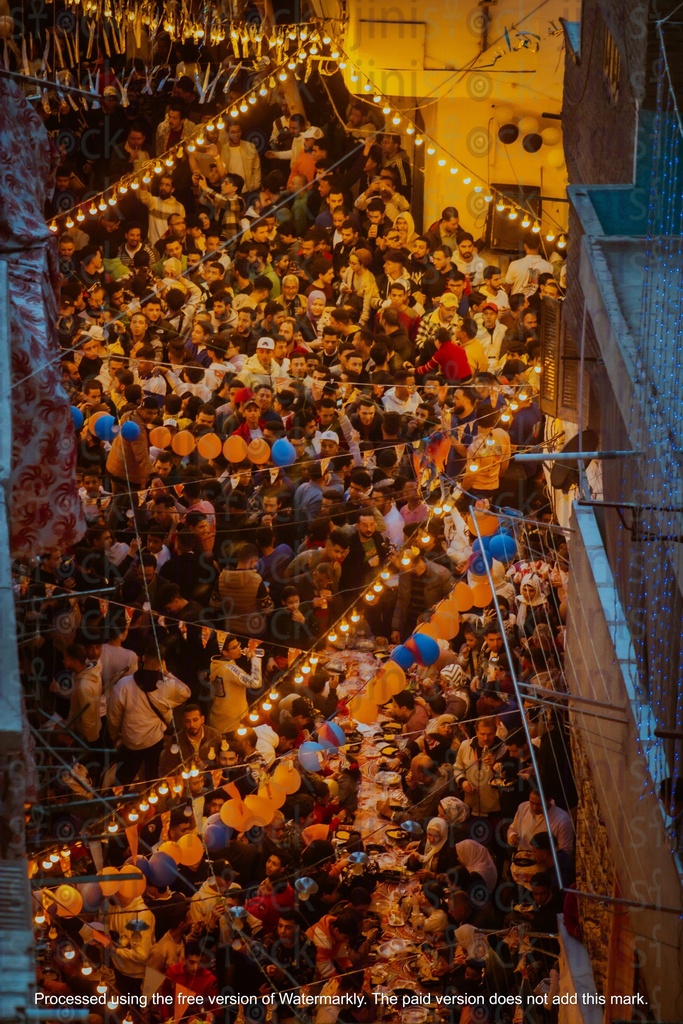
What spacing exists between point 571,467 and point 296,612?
2037mm

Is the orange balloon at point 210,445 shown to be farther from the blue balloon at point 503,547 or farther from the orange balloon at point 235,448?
the blue balloon at point 503,547

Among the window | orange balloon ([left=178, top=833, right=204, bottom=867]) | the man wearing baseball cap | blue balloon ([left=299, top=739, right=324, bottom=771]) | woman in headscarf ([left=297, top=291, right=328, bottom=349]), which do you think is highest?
the window

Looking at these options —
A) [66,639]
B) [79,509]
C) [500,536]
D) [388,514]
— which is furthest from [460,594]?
[79,509]

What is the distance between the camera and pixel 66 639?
1191 centimetres

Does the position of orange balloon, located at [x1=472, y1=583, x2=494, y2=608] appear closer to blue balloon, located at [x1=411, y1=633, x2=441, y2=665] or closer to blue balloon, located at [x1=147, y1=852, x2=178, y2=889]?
blue balloon, located at [x1=411, y1=633, x2=441, y2=665]

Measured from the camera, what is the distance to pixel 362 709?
1123 centimetres

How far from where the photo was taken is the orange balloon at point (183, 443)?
44.0 ft

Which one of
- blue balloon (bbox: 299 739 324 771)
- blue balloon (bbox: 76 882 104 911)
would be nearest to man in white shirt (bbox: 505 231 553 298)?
blue balloon (bbox: 299 739 324 771)

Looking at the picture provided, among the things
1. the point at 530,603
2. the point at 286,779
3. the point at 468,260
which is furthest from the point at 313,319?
the point at 286,779

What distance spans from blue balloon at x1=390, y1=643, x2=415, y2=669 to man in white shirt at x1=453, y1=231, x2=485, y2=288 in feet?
16.3

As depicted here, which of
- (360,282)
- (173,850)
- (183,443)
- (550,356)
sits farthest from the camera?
(360,282)

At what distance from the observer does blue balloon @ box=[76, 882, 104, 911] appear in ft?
35.3

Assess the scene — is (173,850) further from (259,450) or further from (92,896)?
(259,450)

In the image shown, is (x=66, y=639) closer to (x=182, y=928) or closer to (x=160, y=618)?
(x=160, y=618)
